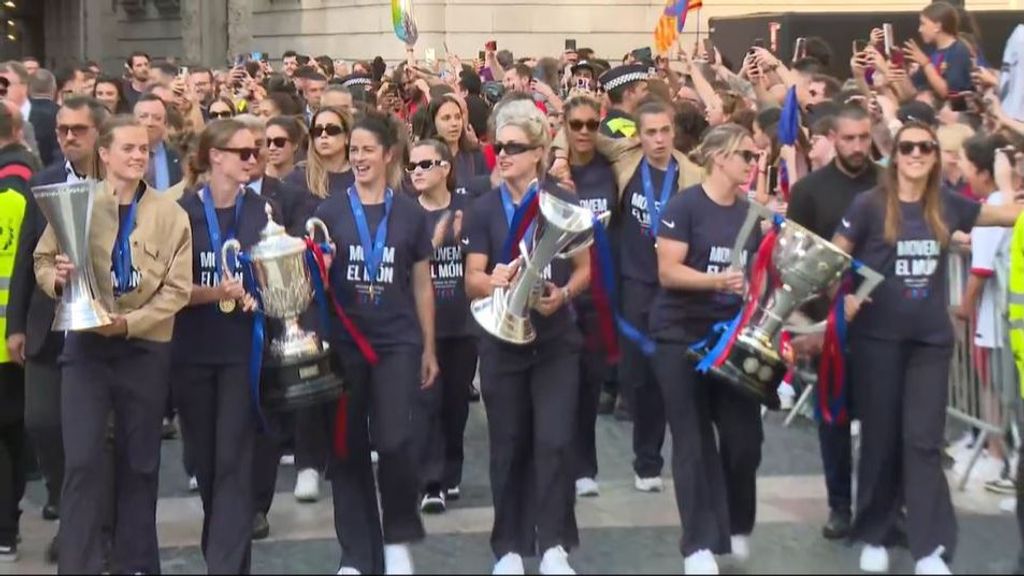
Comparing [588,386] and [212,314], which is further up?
[212,314]

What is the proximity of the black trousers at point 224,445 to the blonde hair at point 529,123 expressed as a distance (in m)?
1.56

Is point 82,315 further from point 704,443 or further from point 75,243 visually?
point 704,443

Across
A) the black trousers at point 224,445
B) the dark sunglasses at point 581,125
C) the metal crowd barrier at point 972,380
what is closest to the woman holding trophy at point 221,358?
the black trousers at point 224,445

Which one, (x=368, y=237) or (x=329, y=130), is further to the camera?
(x=329, y=130)

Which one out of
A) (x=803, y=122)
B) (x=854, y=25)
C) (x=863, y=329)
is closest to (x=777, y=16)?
(x=854, y=25)

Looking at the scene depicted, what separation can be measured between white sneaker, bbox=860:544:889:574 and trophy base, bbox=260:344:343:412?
2458 millimetres

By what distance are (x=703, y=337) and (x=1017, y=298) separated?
1336mm

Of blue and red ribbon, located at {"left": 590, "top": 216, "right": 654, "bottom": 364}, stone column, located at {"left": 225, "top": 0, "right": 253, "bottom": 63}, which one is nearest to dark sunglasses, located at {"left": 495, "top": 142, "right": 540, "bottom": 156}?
blue and red ribbon, located at {"left": 590, "top": 216, "right": 654, "bottom": 364}

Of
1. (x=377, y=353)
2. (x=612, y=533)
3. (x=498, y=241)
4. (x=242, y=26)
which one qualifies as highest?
(x=242, y=26)

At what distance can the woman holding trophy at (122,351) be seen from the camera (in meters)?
7.35

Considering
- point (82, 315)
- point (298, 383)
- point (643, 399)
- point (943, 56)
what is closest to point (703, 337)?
point (298, 383)

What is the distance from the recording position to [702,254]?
797 cm

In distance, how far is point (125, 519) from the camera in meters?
7.64

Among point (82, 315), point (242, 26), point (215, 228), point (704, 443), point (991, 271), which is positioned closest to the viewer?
point (82, 315)
